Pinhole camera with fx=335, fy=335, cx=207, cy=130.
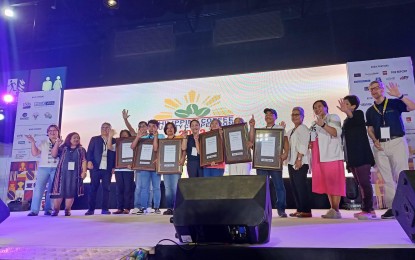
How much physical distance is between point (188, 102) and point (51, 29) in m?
3.74

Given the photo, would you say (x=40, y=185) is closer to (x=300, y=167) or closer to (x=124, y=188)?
(x=124, y=188)

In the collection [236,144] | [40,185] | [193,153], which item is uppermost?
[236,144]

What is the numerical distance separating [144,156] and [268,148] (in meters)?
1.93

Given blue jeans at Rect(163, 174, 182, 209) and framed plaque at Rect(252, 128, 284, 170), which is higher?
framed plaque at Rect(252, 128, 284, 170)

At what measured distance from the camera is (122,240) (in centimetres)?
240

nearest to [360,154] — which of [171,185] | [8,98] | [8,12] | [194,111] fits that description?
[171,185]

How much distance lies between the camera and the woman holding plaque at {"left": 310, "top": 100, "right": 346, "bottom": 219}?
12.0ft

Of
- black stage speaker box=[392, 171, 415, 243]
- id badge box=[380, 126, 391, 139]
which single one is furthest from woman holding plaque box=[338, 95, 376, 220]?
black stage speaker box=[392, 171, 415, 243]

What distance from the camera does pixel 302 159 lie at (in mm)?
3891

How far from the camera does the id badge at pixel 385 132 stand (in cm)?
367

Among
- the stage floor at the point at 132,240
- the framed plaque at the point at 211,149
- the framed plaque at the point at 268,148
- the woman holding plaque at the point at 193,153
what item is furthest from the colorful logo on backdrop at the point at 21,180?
the framed plaque at the point at 268,148

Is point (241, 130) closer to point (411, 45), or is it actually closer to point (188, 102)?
point (188, 102)

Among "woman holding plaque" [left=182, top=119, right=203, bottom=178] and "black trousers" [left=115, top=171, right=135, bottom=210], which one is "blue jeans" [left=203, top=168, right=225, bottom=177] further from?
"black trousers" [left=115, top=171, right=135, bottom=210]

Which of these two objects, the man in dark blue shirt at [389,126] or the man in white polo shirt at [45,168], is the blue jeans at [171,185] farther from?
the man in dark blue shirt at [389,126]
